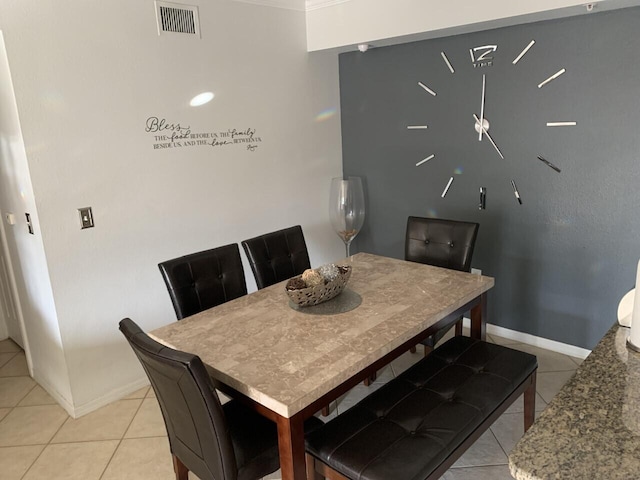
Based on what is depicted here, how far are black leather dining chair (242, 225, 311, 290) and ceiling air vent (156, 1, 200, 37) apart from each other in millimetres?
1364

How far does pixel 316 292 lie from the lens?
2180 millimetres

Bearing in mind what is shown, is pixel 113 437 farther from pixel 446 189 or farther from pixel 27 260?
pixel 446 189

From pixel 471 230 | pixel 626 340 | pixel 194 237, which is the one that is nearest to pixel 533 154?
pixel 471 230

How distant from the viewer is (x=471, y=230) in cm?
280

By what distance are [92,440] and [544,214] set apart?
299cm

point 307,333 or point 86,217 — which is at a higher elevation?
point 86,217

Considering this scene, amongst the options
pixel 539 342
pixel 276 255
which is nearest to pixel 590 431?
pixel 276 255

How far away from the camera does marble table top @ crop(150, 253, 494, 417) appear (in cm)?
162

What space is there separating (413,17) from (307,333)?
2260mm

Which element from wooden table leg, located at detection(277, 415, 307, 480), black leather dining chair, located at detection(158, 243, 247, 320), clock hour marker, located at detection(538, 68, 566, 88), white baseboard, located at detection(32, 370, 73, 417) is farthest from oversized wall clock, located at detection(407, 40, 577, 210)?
white baseboard, located at detection(32, 370, 73, 417)

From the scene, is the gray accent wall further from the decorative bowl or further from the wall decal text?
the decorative bowl

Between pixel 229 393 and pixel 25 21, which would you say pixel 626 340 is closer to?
pixel 229 393

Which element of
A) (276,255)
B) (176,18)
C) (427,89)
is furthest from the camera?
(427,89)

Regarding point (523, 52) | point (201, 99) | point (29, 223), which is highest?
point (523, 52)
